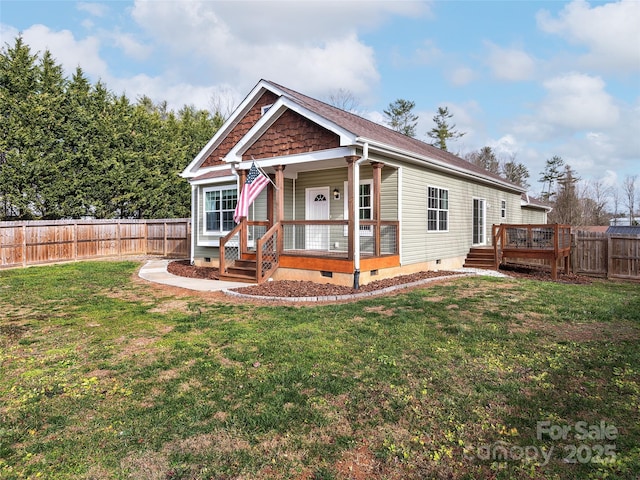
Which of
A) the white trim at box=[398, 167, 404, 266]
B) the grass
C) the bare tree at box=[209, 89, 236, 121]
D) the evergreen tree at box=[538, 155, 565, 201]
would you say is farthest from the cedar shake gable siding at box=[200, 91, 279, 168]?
the evergreen tree at box=[538, 155, 565, 201]

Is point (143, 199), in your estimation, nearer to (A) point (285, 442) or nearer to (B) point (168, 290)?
(B) point (168, 290)

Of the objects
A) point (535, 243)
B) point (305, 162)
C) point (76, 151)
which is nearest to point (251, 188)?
point (305, 162)

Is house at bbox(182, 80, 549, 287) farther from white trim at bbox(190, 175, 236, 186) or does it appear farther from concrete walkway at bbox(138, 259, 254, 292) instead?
concrete walkway at bbox(138, 259, 254, 292)

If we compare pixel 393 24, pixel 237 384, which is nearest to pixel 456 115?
pixel 393 24

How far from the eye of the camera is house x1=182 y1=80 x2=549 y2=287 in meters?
9.51

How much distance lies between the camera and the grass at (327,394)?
2.61 meters

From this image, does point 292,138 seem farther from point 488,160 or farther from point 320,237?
point 488,160

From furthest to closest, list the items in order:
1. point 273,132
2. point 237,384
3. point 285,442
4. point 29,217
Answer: point 29,217
point 273,132
point 237,384
point 285,442

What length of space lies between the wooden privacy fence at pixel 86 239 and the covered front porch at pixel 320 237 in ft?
24.8

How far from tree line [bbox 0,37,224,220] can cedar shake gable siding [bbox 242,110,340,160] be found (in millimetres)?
11678

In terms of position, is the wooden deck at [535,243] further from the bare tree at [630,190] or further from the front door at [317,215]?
the bare tree at [630,190]

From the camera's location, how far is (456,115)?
39.5 m

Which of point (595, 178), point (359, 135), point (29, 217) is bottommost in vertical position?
point (29, 217)

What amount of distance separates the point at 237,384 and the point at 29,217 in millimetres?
18036
